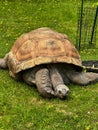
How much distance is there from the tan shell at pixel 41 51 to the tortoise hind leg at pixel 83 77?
0.22m

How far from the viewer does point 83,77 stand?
8211 mm

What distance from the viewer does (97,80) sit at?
8.30m

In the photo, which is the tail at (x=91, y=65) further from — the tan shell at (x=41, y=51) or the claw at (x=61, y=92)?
the claw at (x=61, y=92)

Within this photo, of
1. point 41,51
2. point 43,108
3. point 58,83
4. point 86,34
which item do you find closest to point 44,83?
point 58,83

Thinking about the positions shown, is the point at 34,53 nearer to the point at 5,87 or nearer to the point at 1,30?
the point at 5,87

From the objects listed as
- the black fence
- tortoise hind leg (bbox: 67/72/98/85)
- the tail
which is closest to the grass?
tortoise hind leg (bbox: 67/72/98/85)

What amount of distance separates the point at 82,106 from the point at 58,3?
7.73 metres

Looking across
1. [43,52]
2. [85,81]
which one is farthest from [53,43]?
[85,81]

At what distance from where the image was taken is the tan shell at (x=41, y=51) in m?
7.94

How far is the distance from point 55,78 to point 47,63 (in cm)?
31

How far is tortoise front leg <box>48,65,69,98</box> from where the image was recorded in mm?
7413

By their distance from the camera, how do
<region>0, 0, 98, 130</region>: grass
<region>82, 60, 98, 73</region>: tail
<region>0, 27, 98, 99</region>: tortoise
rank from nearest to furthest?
<region>0, 0, 98, 130</region>: grass < <region>0, 27, 98, 99</region>: tortoise < <region>82, 60, 98, 73</region>: tail

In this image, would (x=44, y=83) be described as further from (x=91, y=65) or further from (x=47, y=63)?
(x=91, y=65)

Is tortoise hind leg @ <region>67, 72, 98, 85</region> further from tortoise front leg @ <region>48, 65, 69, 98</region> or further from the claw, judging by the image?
the claw
